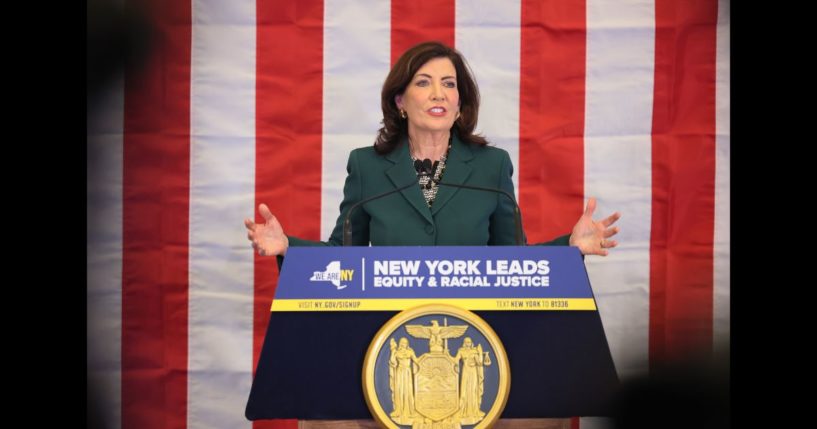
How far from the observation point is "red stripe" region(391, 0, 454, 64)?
276cm

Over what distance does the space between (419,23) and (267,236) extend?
4.14 feet

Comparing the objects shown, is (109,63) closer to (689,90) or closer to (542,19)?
(542,19)

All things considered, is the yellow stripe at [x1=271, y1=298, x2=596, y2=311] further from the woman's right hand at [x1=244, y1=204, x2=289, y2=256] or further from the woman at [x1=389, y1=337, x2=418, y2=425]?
the woman's right hand at [x1=244, y1=204, x2=289, y2=256]

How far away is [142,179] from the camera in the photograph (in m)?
2.73

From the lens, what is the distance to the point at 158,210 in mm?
2736

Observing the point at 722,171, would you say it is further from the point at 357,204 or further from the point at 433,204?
the point at 357,204

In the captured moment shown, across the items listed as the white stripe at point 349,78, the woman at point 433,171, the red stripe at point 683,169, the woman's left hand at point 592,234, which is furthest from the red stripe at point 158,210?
the red stripe at point 683,169

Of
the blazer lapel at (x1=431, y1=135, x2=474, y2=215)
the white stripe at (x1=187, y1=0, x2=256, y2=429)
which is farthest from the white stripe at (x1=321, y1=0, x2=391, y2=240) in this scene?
the blazer lapel at (x1=431, y1=135, x2=474, y2=215)

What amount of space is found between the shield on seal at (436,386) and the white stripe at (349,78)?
4.47ft

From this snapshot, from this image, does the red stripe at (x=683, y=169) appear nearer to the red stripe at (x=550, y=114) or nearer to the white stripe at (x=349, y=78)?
the red stripe at (x=550, y=114)

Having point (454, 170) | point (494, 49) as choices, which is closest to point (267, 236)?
point (454, 170)

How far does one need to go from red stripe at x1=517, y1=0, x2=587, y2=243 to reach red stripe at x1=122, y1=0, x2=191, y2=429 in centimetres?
113

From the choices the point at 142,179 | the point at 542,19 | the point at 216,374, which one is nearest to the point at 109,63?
the point at 142,179

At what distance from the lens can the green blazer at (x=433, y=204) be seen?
197 cm
